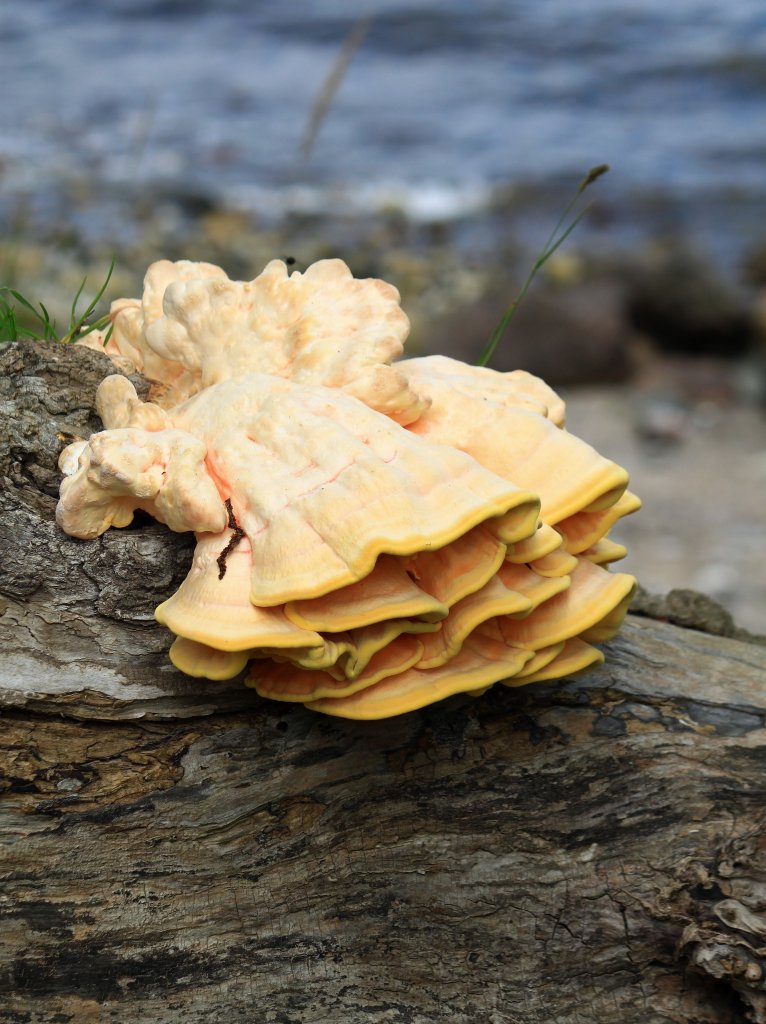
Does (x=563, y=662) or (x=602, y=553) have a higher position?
(x=602, y=553)

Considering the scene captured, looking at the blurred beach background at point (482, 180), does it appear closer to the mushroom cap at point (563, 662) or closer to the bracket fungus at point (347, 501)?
the bracket fungus at point (347, 501)

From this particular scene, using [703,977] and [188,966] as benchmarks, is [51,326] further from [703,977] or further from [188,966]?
[703,977]

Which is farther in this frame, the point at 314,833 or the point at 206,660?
the point at 314,833

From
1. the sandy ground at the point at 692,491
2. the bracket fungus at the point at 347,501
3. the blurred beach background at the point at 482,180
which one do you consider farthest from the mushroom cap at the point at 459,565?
the sandy ground at the point at 692,491

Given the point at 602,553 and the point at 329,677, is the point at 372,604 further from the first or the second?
the point at 602,553

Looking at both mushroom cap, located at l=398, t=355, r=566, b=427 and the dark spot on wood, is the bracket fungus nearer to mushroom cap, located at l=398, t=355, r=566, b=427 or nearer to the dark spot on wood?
mushroom cap, located at l=398, t=355, r=566, b=427

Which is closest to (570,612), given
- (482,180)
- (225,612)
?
(225,612)

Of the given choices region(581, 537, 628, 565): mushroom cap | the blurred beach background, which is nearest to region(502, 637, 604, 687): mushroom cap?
region(581, 537, 628, 565): mushroom cap
